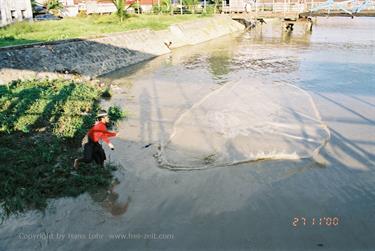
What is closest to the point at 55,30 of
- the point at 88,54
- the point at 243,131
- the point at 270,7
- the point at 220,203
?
the point at 88,54

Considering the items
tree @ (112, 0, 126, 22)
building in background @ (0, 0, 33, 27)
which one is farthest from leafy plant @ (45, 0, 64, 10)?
tree @ (112, 0, 126, 22)

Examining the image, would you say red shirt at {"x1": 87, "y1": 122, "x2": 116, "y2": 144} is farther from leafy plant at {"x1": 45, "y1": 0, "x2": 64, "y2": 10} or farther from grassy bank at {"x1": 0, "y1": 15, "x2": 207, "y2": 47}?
leafy plant at {"x1": 45, "y1": 0, "x2": 64, "y2": 10}

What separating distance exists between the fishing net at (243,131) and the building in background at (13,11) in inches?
929

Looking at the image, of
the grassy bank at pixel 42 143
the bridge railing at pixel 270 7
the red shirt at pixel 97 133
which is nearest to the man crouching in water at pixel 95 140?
the red shirt at pixel 97 133

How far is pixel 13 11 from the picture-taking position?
33.2m

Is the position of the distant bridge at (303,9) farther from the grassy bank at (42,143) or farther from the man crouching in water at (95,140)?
the man crouching in water at (95,140)

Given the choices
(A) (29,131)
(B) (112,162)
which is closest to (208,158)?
(B) (112,162)

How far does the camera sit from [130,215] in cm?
744

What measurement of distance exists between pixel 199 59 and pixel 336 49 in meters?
13.2

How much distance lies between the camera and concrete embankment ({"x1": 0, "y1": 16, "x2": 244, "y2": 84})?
17766 millimetres

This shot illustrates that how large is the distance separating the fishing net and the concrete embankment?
8.68 metres

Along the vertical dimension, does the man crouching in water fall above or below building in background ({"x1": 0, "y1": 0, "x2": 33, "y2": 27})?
below

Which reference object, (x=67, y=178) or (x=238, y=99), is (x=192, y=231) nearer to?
(x=67, y=178)

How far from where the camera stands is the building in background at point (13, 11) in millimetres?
30875
